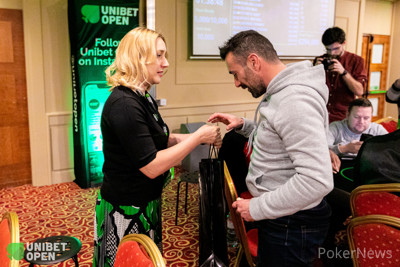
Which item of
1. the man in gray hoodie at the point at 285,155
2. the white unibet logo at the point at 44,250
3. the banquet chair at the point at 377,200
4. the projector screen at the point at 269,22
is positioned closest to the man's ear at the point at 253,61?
the man in gray hoodie at the point at 285,155

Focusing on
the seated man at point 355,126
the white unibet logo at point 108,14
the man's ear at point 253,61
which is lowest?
the seated man at point 355,126

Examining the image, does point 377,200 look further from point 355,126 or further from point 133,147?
point 355,126

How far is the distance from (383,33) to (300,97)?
7676 millimetres

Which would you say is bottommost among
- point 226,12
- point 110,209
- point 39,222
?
point 39,222

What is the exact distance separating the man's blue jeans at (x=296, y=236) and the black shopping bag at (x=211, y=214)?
34 cm

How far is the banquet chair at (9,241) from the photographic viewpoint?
1.15 meters

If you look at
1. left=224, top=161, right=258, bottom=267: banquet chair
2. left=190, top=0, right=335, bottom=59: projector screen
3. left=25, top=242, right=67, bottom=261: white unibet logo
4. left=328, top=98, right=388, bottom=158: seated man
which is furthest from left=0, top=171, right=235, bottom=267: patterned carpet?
left=190, top=0, right=335, bottom=59: projector screen

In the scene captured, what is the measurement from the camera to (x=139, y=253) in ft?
3.21

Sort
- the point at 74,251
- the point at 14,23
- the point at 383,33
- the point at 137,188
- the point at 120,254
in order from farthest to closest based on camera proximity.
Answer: the point at 383,33
the point at 14,23
the point at 74,251
the point at 137,188
the point at 120,254

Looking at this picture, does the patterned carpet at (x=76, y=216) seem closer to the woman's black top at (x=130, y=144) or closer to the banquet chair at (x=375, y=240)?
the woman's black top at (x=130, y=144)

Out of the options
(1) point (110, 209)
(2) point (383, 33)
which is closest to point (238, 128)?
(1) point (110, 209)

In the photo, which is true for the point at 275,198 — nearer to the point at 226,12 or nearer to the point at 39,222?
the point at 39,222

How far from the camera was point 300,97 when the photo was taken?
114 cm

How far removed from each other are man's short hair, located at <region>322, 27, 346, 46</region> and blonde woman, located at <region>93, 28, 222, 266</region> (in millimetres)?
2267
